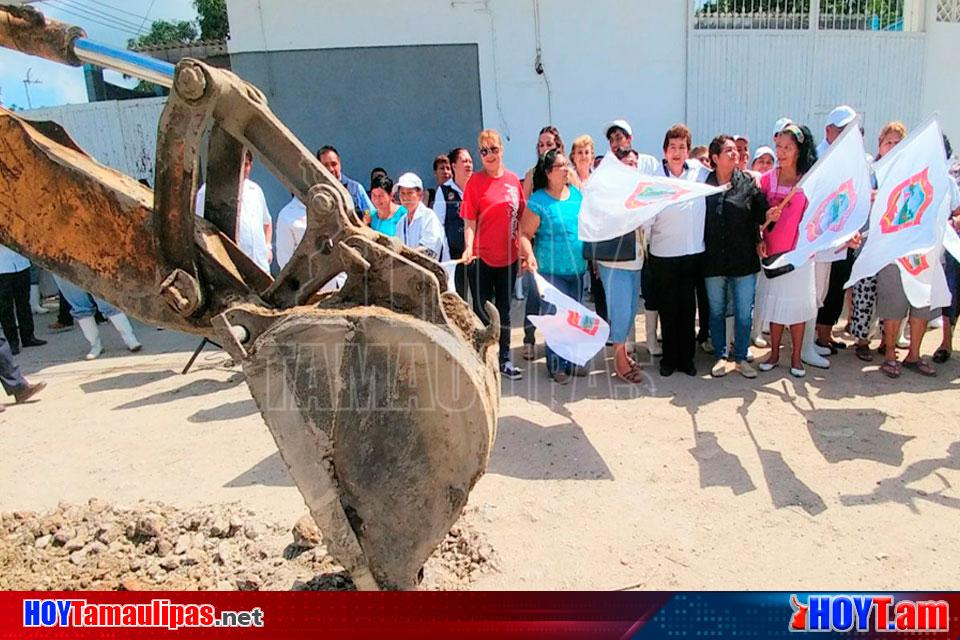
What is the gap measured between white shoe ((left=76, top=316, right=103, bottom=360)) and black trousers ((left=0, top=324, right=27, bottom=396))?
1.48 meters

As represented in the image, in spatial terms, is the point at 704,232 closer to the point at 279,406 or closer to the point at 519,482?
the point at 519,482

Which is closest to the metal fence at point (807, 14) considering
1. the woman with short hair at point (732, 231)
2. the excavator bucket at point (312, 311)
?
the woman with short hair at point (732, 231)

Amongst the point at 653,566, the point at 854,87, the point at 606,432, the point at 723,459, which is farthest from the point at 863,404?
the point at 854,87

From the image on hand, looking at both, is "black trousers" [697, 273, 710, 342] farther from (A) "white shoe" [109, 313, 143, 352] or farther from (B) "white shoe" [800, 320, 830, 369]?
(A) "white shoe" [109, 313, 143, 352]

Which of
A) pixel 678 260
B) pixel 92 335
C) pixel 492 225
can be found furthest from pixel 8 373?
pixel 678 260

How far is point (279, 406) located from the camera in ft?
6.75

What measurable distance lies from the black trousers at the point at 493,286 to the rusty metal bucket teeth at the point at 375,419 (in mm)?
3579

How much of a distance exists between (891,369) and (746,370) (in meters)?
1.14

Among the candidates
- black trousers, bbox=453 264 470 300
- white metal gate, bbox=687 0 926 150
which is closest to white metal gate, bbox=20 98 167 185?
black trousers, bbox=453 264 470 300

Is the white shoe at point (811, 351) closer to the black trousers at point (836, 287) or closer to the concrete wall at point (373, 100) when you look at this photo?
the black trousers at point (836, 287)

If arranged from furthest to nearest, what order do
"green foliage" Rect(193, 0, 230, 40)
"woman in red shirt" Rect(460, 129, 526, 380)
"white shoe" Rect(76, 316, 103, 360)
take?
"green foliage" Rect(193, 0, 230, 40), "white shoe" Rect(76, 316, 103, 360), "woman in red shirt" Rect(460, 129, 526, 380)

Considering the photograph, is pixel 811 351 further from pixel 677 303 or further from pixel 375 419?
pixel 375 419

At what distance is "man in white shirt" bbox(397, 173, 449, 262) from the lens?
5.71 m

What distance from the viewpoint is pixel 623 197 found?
515 cm
